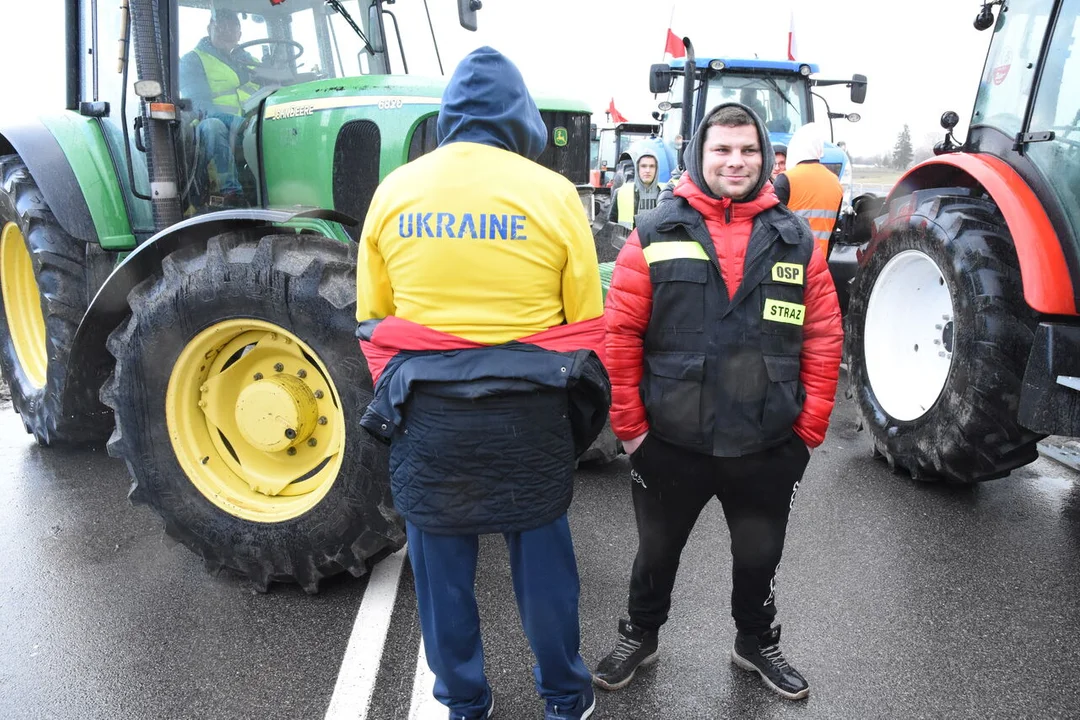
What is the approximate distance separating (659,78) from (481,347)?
294 inches

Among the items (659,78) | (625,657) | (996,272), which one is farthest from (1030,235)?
(659,78)

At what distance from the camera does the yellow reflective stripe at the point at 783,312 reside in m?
2.25

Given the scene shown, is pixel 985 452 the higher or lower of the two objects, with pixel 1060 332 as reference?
lower

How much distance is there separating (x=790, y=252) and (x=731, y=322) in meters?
0.26

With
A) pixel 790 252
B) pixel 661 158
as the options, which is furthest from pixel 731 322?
pixel 661 158

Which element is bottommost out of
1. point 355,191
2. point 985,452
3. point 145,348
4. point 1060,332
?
point 985,452

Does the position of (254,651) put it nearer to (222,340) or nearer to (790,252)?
(222,340)

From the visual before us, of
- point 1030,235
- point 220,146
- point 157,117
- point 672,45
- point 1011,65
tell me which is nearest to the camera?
point 1030,235

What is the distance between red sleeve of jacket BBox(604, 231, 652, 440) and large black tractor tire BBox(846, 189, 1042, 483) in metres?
1.96

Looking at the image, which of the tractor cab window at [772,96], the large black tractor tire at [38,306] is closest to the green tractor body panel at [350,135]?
the large black tractor tire at [38,306]

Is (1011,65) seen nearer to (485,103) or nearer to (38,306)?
(485,103)

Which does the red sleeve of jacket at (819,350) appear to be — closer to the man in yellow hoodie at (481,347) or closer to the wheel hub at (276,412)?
the man in yellow hoodie at (481,347)

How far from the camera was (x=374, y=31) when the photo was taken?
425 cm

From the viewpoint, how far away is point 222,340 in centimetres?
308
